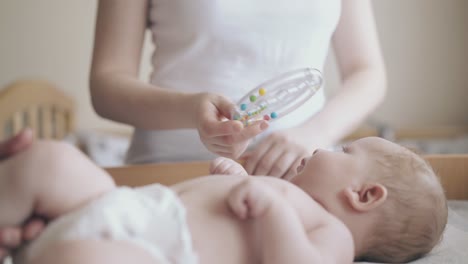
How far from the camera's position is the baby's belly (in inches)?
25.0

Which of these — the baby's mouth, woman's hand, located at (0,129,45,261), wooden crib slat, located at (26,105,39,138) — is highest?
woman's hand, located at (0,129,45,261)

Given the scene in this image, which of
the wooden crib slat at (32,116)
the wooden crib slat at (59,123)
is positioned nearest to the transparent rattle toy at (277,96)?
the wooden crib slat at (32,116)

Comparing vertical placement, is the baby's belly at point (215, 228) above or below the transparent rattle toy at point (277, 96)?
below

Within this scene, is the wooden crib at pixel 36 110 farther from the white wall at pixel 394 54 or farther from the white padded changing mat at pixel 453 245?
the white padded changing mat at pixel 453 245

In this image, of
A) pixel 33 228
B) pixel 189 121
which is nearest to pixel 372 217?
pixel 189 121

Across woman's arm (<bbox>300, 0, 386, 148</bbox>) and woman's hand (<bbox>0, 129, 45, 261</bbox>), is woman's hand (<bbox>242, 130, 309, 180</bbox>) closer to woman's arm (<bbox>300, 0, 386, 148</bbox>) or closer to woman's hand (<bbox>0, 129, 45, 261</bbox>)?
woman's arm (<bbox>300, 0, 386, 148</bbox>)

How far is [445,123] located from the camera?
112 inches

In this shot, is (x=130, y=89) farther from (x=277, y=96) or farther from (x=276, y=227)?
→ (x=276, y=227)

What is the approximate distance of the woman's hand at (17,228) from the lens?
0.55m

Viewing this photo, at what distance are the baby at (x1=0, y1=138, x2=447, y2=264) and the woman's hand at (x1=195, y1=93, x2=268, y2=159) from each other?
4 centimetres

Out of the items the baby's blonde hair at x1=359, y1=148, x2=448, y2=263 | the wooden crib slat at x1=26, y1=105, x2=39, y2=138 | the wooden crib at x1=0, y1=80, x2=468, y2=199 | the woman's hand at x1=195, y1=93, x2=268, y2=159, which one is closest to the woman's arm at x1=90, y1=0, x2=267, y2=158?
the woman's hand at x1=195, y1=93, x2=268, y2=159

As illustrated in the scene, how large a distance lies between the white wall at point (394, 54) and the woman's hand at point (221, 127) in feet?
6.25

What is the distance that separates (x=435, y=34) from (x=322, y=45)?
1776mm

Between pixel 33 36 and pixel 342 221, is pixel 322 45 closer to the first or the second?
pixel 342 221
